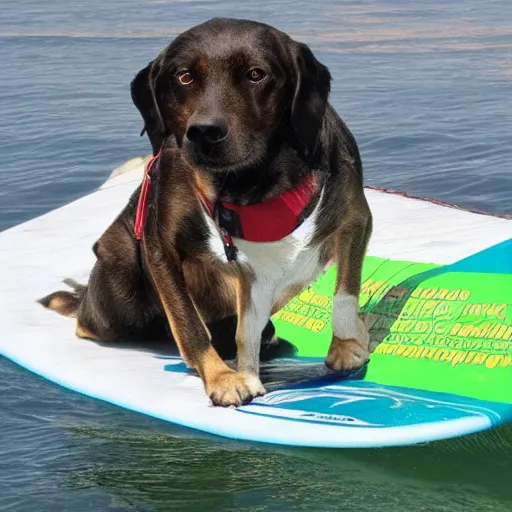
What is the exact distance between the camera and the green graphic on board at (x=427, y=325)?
14.0 feet

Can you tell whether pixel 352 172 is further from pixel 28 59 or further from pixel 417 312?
pixel 28 59

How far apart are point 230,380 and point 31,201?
3.75 meters

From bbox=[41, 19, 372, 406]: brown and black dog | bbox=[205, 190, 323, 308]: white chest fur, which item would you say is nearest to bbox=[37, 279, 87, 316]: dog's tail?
bbox=[41, 19, 372, 406]: brown and black dog

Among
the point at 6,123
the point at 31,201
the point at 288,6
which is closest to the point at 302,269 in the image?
the point at 31,201

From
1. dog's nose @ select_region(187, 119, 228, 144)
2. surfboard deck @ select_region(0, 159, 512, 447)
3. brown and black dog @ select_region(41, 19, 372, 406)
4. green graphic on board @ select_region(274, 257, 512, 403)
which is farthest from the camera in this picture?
green graphic on board @ select_region(274, 257, 512, 403)

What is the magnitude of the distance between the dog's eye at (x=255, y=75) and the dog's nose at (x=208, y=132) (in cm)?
17

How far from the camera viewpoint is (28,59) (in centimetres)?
1191

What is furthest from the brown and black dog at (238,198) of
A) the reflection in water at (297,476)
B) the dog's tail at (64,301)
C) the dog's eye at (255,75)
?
the dog's tail at (64,301)

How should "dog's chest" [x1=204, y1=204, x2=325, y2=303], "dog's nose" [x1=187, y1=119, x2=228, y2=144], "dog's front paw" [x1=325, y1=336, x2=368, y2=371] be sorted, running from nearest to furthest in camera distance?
1. "dog's nose" [x1=187, y1=119, x2=228, y2=144]
2. "dog's chest" [x1=204, y1=204, x2=325, y2=303]
3. "dog's front paw" [x1=325, y1=336, x2=368, y2=371]

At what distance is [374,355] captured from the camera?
4.54 meters

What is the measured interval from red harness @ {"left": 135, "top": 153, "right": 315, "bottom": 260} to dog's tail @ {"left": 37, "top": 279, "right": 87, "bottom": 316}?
53.5 inches

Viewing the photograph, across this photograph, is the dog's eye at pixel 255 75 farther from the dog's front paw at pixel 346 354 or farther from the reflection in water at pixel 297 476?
the reflection in water at pixel 297 476

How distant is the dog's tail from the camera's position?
5340mm

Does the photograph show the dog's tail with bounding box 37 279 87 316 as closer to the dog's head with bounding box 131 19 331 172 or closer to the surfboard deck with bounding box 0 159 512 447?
the surfboard deck with bounding box 0 159 512 447
